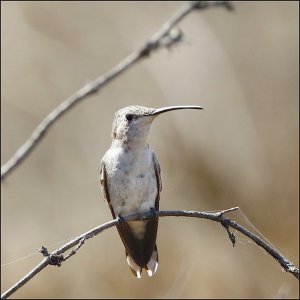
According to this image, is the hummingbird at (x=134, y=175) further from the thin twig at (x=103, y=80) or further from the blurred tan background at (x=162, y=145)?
the blurred tan background at (x=162, y=145)

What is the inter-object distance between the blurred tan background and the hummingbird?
3.18 meters

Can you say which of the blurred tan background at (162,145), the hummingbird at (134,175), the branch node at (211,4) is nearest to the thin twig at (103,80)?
the branch node at (211,4)

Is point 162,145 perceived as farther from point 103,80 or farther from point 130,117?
point 103,80

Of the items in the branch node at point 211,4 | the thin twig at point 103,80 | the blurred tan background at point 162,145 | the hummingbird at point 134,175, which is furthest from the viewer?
the blurred tan background at point 162,145

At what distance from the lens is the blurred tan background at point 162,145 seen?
6930 mm

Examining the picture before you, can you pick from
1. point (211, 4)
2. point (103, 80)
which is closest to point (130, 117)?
point (103, 80)

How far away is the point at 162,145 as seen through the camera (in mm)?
6922

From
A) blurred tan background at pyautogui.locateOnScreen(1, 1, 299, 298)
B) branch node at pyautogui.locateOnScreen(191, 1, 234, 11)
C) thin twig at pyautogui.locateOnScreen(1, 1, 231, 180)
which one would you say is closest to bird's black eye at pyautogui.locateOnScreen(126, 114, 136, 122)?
thin twig at pyautogui.locateOnScreen(1, 1, 231, 180)

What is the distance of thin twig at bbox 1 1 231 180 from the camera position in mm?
3216

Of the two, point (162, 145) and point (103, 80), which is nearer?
point (103, 80)

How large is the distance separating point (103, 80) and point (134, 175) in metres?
0.49

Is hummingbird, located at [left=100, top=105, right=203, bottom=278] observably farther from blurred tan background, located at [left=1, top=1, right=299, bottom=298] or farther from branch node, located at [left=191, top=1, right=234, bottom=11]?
blurred tan background, located at [left=1, top=1, right=299, bottom=298]

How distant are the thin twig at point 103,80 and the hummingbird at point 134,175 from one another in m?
0.22

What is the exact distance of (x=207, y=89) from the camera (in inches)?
279
